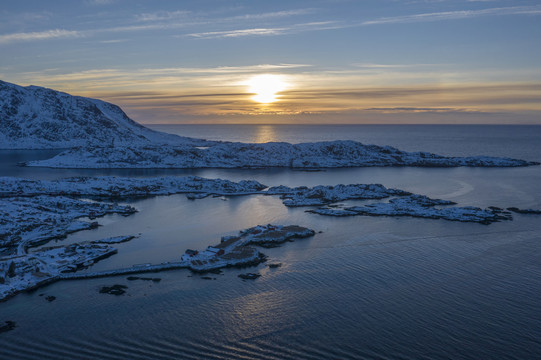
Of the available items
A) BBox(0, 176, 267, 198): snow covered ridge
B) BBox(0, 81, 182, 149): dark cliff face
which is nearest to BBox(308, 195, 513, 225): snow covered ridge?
BBox(0, 176, 267, 198): snow covered ridge

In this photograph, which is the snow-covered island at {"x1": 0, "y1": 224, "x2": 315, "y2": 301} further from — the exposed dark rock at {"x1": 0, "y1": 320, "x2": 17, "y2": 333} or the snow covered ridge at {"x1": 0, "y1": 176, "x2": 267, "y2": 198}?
the snow covered ridge at {"x1": 0, "y1": 176, "x2": 267, "y2": 198}

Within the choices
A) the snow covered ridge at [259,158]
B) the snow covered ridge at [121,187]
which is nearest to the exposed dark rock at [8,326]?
the snow covered ridge at [121,187]

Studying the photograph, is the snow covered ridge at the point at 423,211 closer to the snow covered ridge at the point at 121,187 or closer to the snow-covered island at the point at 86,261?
the snow-covered island at the point at 86,261

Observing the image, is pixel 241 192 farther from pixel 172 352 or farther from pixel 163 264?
pixel 172 352

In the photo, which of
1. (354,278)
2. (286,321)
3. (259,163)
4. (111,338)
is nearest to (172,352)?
(111,338)

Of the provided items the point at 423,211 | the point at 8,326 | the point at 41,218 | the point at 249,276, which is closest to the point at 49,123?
the point at 41,218

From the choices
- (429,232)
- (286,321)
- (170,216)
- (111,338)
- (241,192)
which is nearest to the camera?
(111,338)

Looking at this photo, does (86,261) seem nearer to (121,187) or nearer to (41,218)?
(41,218)

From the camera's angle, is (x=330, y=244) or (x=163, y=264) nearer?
(x=163, y=264)
